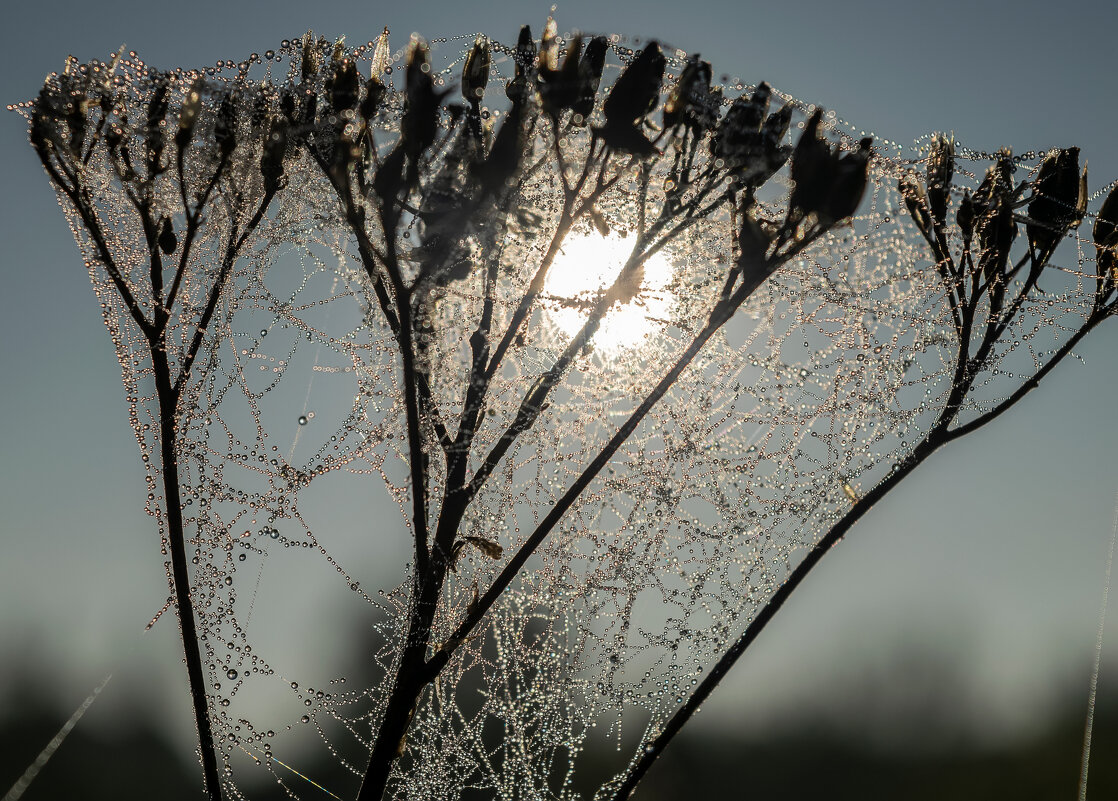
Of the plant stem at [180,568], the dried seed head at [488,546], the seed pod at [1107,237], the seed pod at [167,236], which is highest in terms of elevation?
the seed pod at [1107,237]

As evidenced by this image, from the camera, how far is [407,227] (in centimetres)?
178

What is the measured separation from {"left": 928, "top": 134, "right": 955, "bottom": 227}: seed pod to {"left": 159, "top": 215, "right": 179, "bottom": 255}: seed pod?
6.41 feet

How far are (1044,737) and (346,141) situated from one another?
12.3 m

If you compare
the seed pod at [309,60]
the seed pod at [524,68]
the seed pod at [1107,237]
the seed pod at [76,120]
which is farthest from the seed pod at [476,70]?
the seed pod at [1107,237]

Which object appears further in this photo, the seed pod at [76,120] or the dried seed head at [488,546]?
the seed pod at [76,120]

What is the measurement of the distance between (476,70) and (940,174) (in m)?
1.25

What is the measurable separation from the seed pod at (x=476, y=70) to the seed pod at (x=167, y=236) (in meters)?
0.82

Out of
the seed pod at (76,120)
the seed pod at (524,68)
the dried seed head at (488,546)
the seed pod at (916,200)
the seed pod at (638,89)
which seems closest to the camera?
the seed pod at (638,89)

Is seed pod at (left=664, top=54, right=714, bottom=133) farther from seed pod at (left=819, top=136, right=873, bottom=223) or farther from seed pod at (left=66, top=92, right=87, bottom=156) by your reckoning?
seed pod at (left=66, top=92, right=87, bottom=156)

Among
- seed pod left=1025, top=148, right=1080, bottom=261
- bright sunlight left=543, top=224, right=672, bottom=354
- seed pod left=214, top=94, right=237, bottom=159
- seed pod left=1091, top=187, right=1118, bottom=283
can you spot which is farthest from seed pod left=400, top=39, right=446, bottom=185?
seed pod left=1091, top=187, right=1118, bottom=283

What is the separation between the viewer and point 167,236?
1.91 metres

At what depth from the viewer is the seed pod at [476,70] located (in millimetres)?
1673

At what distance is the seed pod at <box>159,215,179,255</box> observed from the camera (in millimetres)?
1901

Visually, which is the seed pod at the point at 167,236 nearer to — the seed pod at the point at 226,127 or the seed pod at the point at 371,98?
the seed pod at the point at 226,127
